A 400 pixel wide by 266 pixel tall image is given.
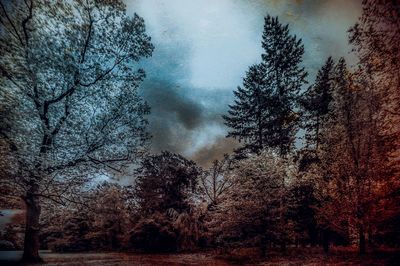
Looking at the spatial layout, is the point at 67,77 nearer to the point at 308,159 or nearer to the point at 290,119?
the point at 308,159

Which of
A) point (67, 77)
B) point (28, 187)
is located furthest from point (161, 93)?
point (28, 187)

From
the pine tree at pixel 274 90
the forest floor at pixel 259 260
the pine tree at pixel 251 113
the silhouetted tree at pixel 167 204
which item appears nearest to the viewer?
the forest floor at pixel 259 260

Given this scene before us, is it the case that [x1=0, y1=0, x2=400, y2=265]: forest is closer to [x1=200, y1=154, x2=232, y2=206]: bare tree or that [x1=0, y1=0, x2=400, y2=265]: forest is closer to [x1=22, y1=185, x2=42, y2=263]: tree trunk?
[x1=22, y1=185, x2=42, y2=263]: tree trunk

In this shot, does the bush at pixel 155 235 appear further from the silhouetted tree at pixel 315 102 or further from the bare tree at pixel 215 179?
the silhouetted tree at pixel 315 102

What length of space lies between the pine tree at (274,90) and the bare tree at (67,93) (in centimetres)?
1489

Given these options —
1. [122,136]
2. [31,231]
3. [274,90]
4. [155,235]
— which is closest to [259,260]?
[122,136]

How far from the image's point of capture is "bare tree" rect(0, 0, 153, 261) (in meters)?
7.37

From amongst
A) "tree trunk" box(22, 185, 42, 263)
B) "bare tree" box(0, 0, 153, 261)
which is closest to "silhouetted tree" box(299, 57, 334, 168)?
"bare tree" box(0, 0, 153, 261)

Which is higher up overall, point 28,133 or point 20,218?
point 28,133

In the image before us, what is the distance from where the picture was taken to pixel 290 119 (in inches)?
847

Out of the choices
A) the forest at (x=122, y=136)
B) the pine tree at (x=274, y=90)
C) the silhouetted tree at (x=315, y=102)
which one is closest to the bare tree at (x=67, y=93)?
the forest at (x=122, y=136)

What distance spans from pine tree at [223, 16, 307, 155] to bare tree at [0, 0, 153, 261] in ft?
48.8

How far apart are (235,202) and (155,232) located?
8.34 m

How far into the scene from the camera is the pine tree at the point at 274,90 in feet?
70.1
